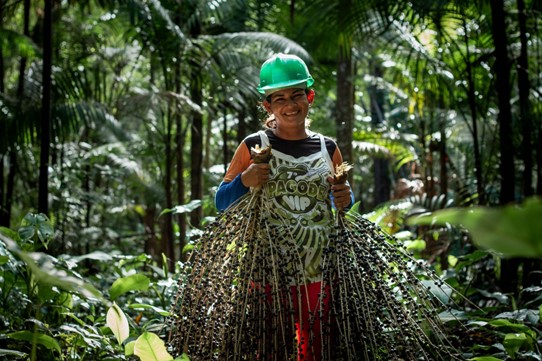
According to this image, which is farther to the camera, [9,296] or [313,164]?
[9,296]

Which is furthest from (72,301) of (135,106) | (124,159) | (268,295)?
(124,159)

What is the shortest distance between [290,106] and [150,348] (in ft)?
3.43

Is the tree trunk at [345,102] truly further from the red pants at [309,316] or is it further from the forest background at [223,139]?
the red pants at [309,316]

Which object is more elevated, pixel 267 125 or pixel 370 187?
pixel 267 125

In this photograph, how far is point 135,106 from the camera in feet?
17.2

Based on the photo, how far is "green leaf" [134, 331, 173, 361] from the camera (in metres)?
1.95

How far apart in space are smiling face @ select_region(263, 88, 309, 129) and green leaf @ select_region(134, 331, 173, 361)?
3.27 ft

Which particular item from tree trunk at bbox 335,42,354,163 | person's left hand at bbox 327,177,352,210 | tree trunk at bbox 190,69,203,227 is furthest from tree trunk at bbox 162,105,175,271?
person's left hand at bbox 327,177,352,210

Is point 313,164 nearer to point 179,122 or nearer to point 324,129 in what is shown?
point 179,122

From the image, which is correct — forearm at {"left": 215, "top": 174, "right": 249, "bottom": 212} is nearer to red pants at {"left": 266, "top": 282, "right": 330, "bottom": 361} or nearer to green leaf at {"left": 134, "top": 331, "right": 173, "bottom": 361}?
red pants at {"left": 266, "top": 282, "right": 330, "bottom": 361}

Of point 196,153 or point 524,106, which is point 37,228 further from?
point 196,153

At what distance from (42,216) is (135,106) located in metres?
2.49

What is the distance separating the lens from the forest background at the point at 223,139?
2650mm

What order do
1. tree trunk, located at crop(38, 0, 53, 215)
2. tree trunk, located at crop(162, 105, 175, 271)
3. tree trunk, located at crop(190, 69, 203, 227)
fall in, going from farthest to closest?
1. tree trunk, located at crop(190, 69, 203, 227)
2. tree trunk, located at crop(162, 105, 175, 271)
3. tree trunk, located at crop(38, 0, 53, 215)
